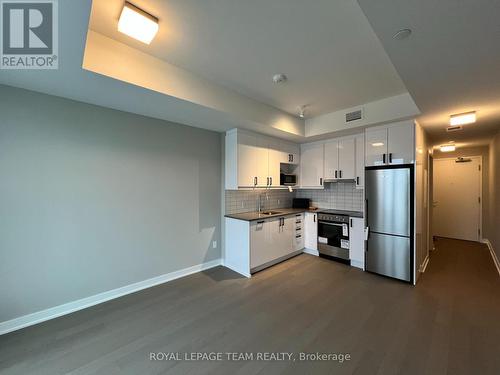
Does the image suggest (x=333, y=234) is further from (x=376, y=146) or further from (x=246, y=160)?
(x=246, y=160)

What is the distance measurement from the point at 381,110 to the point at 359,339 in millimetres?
3098

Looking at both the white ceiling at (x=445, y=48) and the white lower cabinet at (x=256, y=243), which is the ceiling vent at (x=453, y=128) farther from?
the white lower cabinet at (x=256, y=243)

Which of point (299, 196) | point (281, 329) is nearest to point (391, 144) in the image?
point (299, 196)

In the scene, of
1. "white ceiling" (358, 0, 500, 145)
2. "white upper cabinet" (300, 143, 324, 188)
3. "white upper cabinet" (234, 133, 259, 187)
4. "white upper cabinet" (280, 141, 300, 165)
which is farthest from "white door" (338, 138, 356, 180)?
"white upper cabinet" (234, 133, 259, 187)

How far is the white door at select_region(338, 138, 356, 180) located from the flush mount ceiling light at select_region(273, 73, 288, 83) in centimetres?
212

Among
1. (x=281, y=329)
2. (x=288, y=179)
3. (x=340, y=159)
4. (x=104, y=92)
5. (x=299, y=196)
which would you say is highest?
(x=104, y=92)

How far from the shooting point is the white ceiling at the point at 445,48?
48.6 inches

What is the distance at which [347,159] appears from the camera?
414 centimetres

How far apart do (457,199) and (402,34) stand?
6561 millimetres

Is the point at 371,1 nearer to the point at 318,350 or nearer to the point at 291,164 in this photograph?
the point at 318,350

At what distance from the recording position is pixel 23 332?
217 cm

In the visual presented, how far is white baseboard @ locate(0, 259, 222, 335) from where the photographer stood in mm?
2211

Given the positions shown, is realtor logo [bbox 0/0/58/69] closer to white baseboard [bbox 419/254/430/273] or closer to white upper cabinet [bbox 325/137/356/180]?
white upper cabinet [bbox 325/137/356/180]

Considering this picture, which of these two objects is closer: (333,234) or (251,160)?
(251,160)
